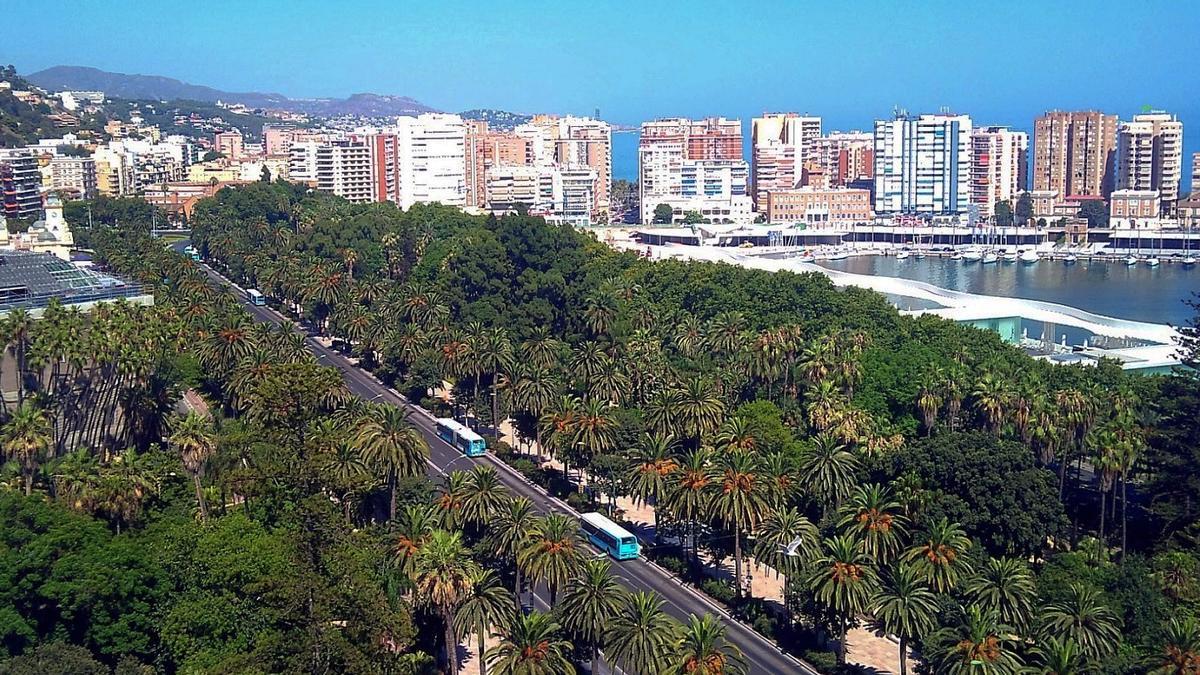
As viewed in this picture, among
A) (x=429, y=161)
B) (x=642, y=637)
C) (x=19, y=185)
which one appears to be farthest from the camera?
(x=429, y=161)

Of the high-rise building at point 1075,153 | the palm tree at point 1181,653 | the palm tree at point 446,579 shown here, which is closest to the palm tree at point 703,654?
the palm tree at point 446,579

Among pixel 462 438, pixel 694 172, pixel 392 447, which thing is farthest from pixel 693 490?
pixel 694 172

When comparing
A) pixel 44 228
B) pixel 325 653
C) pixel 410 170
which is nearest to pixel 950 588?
pixel 325 653

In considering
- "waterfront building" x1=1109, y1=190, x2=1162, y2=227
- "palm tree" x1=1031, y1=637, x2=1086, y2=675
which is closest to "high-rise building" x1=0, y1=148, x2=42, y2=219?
"palm tree" x1=1031, y1=637, x2=1086, y2=675

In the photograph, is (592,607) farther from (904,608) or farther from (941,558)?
(941,558)

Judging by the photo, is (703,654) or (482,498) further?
(482,498)

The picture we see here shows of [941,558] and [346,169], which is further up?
[346,169]

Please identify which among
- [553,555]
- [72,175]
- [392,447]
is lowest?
[553,555]

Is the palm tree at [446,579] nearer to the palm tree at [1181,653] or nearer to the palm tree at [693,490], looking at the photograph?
the palm tree at [693,490]
